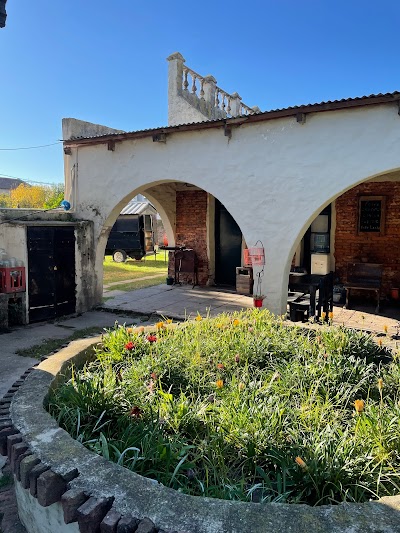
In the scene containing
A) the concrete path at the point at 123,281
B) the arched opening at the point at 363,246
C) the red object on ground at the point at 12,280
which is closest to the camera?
the red object on ground at the point at 12,280

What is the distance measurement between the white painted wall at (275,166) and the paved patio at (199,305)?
1770 mm

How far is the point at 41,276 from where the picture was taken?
26.4 feet

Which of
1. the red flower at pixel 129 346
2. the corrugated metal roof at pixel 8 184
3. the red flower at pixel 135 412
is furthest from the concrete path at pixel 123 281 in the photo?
the corrugated metal roof at pixel 8 184

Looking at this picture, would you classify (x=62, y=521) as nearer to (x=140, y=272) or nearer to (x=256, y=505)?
(x=256, y=505)

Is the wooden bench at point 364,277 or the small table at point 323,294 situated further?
the wooden bench at point 364,277

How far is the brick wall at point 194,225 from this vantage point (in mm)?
11797

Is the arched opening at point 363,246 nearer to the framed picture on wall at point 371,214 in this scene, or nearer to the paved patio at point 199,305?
the framed picture on wall at point 371,214

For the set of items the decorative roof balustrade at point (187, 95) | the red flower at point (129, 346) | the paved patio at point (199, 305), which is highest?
the decorative roof balustrade at point (187, 95)

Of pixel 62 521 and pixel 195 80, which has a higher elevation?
pixel 195 80

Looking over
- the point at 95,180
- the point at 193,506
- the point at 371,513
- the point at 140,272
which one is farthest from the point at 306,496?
the point at 140,272

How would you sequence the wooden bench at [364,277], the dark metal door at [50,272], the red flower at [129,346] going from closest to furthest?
the red flower at [129,346], the dark metal door at [50,272], the wooden bench at [364,277]

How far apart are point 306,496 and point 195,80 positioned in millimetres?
12843

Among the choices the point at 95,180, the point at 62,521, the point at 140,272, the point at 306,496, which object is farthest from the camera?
the point at 140,272

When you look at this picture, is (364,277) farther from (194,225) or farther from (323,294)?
(194,225)
